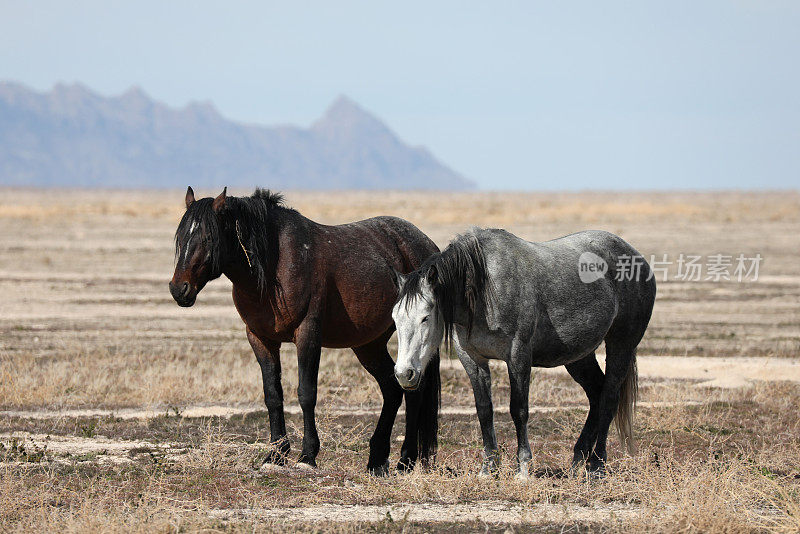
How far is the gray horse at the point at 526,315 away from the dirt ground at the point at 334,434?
43cm

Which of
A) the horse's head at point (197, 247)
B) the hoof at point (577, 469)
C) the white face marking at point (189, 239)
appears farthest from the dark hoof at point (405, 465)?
the white face marking at point (189, 239)

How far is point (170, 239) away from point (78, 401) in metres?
33.7

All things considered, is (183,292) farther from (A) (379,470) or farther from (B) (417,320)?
(A) (379,470)

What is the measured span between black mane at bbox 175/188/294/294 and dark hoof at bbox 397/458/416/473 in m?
1.93

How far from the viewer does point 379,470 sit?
891cm

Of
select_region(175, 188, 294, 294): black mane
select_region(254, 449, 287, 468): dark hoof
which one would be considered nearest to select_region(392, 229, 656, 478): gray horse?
select_region(175, 188, 294, 294): black mane

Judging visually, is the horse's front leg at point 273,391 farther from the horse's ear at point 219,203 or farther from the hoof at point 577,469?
the hoof at point 577,469

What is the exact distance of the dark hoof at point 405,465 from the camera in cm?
902

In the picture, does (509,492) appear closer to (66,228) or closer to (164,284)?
(164,284)

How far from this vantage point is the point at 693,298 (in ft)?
83.6

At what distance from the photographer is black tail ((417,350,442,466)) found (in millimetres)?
9156

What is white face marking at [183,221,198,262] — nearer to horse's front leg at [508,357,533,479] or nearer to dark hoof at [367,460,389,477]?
dark hoof at [367,460,389,477]

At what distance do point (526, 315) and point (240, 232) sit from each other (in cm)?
248

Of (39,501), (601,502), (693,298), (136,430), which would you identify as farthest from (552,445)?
(693,298)
